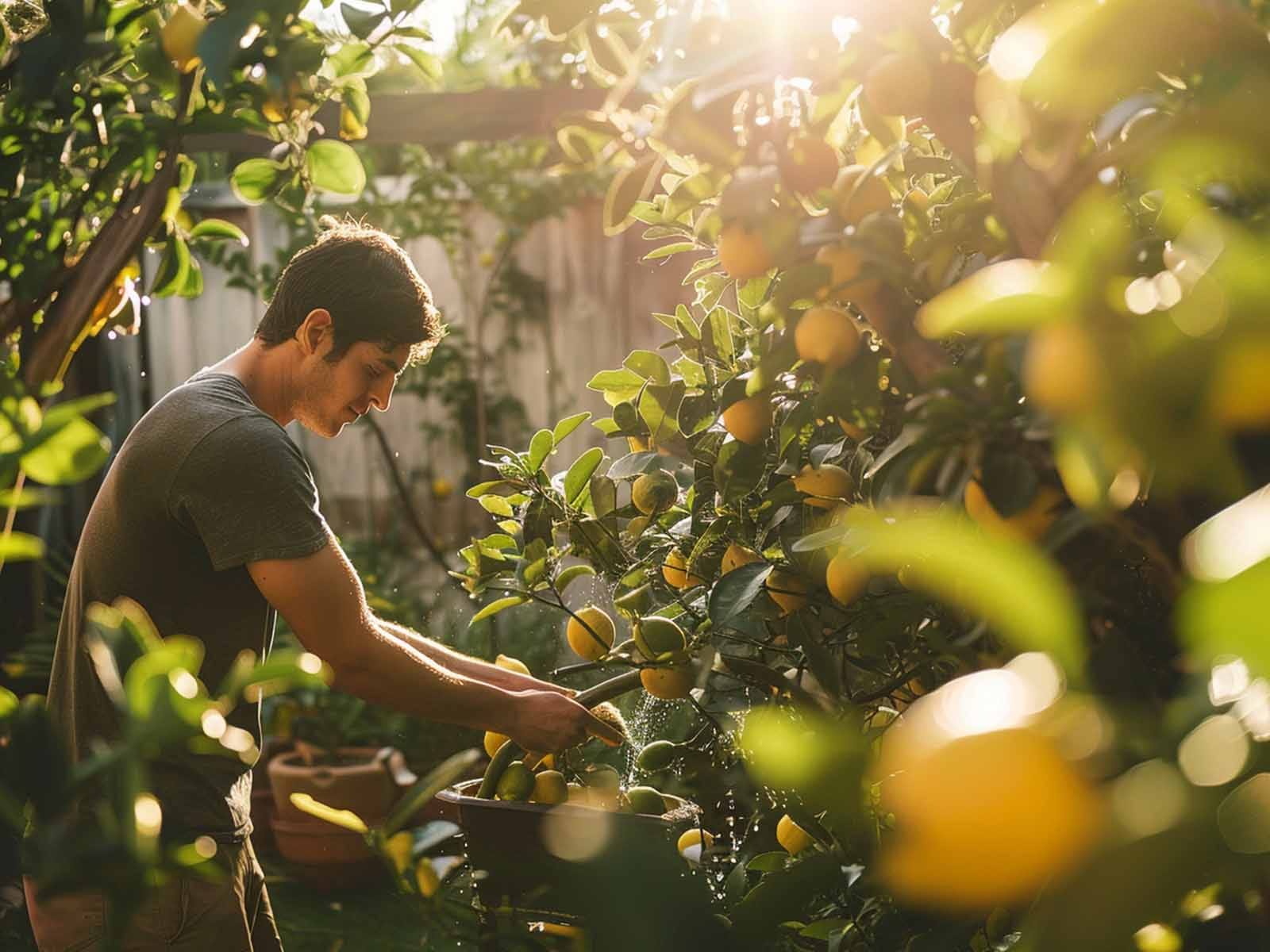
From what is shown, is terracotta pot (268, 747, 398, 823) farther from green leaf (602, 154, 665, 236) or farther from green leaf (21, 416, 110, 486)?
green leaf (21, 416, 110, 486)

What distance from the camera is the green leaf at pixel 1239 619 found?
0.78 feet

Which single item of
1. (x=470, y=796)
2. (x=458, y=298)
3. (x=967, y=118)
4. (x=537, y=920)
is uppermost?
(x=967, y=118)

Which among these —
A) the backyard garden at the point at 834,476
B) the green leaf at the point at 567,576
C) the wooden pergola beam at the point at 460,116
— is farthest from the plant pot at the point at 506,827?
the wooden pergola beam at the point at 460,116

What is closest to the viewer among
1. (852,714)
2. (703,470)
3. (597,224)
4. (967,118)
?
(967,118)

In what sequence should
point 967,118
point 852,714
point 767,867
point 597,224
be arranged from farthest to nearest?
point 597,224 < point 767,867 < point 852,714 < point 967,118

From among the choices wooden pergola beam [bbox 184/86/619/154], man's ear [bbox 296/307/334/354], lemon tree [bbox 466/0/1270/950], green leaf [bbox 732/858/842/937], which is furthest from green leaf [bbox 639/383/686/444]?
wooden pergola beam [bbox 184/86/619/154]

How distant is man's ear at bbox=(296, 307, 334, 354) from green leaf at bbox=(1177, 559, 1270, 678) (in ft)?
5.40

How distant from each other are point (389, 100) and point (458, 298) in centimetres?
159

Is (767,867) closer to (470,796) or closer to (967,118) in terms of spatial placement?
(470,796)

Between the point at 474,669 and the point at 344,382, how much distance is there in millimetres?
476

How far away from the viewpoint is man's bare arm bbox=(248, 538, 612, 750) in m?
1.47

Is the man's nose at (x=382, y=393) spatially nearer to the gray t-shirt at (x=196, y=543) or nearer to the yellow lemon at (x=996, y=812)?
the gray t-shirt at (x=196, y=543)

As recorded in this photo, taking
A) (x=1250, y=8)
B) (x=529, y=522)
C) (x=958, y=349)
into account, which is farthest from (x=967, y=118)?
(x=529, y=522)

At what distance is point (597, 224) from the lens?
15.3ft
